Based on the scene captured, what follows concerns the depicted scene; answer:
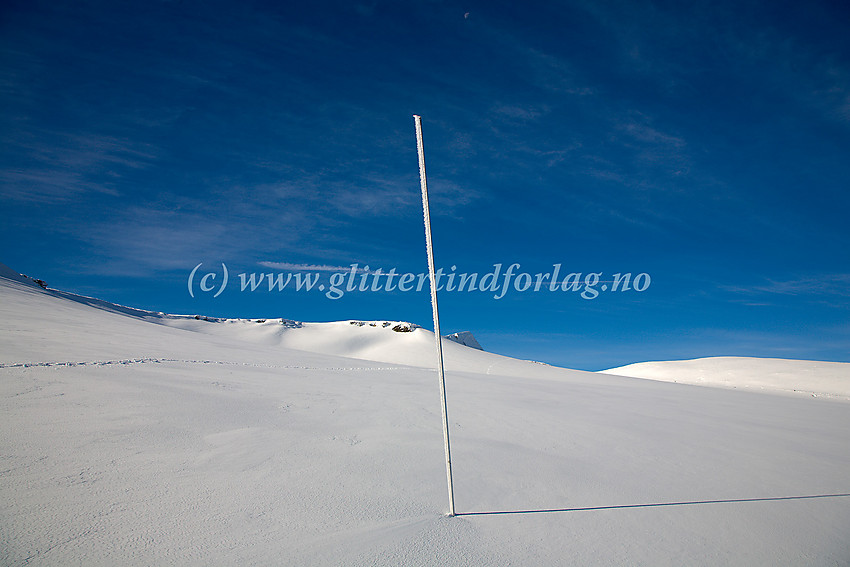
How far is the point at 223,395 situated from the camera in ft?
18.1

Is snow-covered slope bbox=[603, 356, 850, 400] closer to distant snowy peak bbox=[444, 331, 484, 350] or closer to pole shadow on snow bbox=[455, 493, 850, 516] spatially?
distant snowy peak bbox=[444, 331, 484, 350]

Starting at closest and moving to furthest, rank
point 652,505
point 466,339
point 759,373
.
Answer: point 652,505 < point 759,373 < point 466,339

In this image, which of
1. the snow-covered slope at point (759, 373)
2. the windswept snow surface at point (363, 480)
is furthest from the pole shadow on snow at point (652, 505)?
the snow-covered slope at point (759, 373)

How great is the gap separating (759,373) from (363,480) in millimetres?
27426

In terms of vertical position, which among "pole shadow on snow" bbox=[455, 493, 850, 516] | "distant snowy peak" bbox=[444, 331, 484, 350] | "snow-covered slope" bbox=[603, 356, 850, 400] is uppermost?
"distant snowy peak" bbox=[444, 331, 484, 350]

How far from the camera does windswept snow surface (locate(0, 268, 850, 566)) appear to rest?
7.84 feet

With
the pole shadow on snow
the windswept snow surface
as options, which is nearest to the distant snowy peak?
the windswept snow surface

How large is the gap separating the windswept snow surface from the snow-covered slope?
16194mm

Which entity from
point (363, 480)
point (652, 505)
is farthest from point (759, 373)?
point (363, 480)

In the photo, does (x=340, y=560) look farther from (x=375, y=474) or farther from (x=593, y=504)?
(x=593, y=504)

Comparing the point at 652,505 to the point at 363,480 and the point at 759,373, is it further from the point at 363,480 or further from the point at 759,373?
the point at 759,373

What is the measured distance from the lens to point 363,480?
3.31 meters

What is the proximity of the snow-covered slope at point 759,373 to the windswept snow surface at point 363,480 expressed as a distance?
1619 cm

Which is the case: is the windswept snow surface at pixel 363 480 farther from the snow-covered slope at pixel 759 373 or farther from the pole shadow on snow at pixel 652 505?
the snow-covered slope at pixel 759 373
